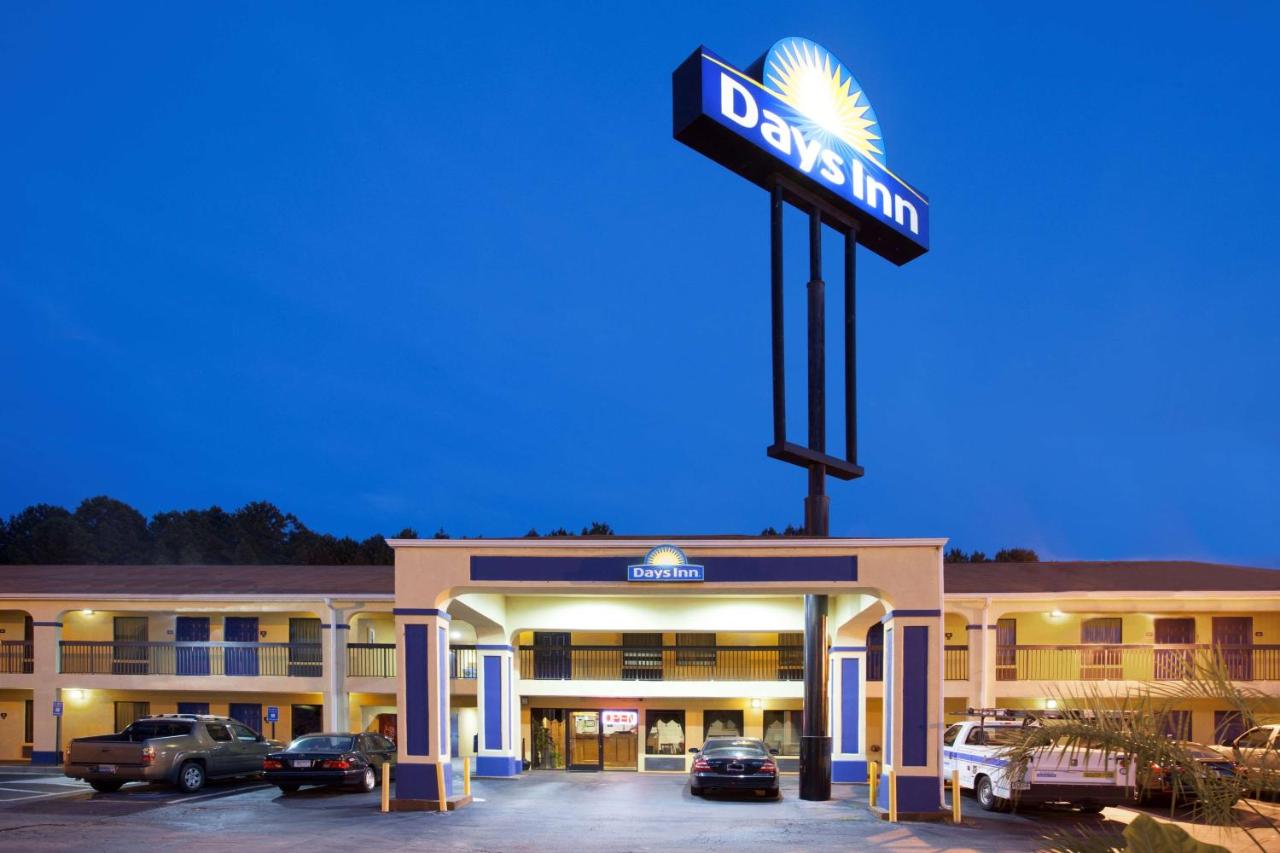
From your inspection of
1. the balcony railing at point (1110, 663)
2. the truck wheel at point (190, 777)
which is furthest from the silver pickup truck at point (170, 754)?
the balcony railing at point (1110, 663)

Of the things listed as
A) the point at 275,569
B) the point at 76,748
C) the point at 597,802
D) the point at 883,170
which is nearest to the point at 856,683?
the point at 597,802

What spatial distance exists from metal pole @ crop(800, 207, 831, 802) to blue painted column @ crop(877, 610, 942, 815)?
1810 millimetres

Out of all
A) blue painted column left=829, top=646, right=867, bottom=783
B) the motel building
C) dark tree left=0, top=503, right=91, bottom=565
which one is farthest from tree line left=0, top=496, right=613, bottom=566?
blue painted column left=829, top=646, right=867, bottom=783

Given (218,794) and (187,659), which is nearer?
(218,794)

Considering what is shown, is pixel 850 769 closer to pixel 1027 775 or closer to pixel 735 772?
pixel 735 772

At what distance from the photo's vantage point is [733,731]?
2814 centimetres

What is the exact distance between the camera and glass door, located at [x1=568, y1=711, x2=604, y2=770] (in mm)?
28188

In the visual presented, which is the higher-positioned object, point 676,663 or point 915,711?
point 915,711

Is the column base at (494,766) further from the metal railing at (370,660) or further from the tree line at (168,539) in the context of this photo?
the tree line at (168,539)

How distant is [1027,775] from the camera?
56.4 feet

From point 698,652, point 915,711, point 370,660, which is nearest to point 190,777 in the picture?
point 370,660

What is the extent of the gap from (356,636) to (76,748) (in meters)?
9.07

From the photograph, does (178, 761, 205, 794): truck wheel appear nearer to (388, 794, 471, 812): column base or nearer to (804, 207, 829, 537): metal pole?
(388, 794, 471, 812): column base

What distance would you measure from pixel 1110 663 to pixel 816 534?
11.4 meters
